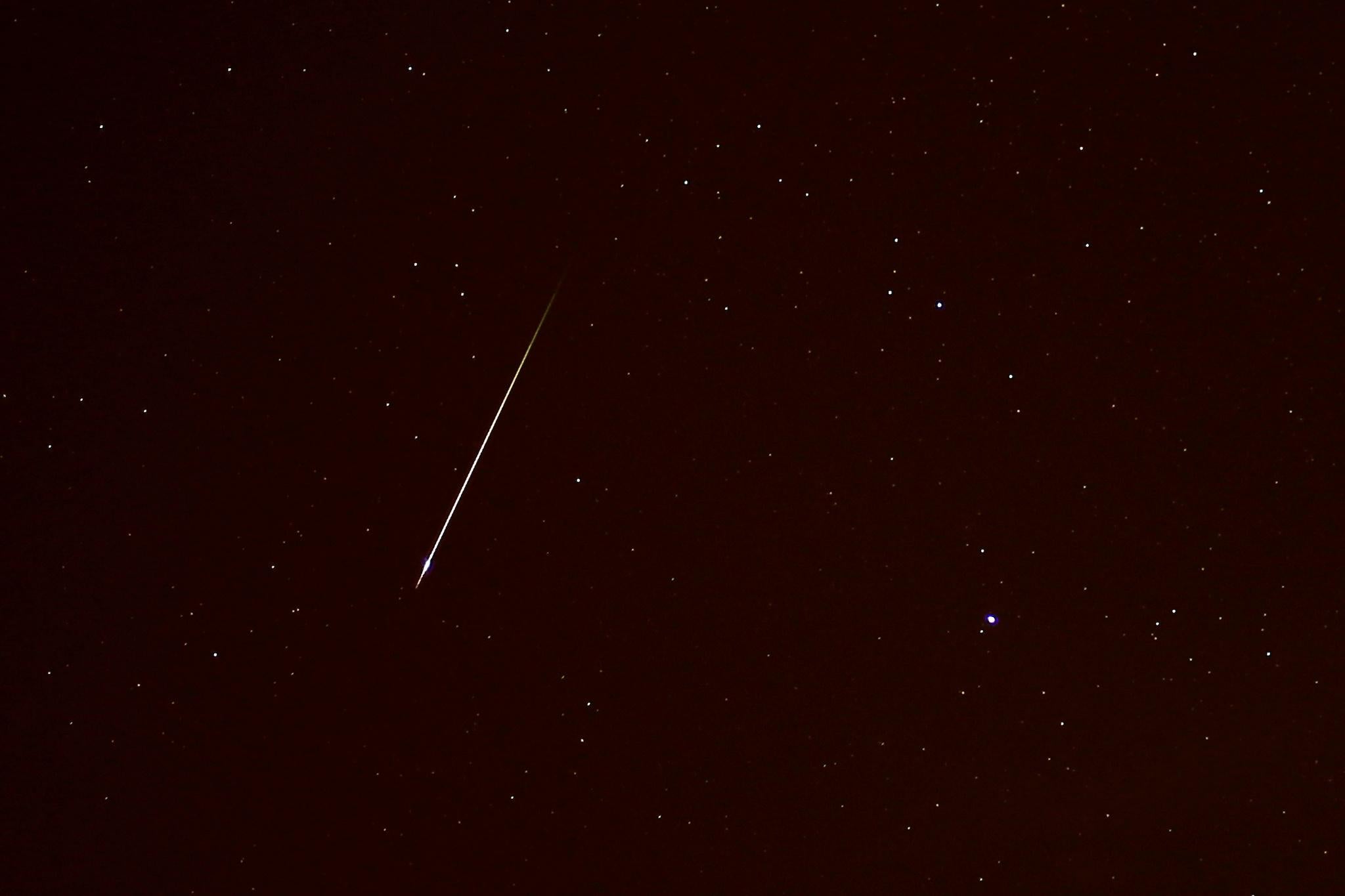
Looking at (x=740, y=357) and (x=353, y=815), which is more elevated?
(x=740, y=357)

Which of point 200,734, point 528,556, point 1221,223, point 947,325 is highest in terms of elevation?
point 1221,223

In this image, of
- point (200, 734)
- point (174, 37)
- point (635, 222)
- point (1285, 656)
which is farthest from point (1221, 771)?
point (174, 37)

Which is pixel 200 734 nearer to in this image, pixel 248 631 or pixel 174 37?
pixel 248 631

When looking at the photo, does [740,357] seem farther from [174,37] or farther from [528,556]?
[174,37]

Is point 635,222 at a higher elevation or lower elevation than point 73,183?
higher

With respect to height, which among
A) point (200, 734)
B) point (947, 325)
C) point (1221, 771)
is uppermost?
point (947, 325)

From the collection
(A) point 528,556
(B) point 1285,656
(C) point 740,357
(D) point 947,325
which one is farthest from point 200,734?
(B) point 1285,656

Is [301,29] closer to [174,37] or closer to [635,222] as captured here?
[174,37]

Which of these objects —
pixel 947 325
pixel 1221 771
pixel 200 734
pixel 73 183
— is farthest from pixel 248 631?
pixel 1221 771
